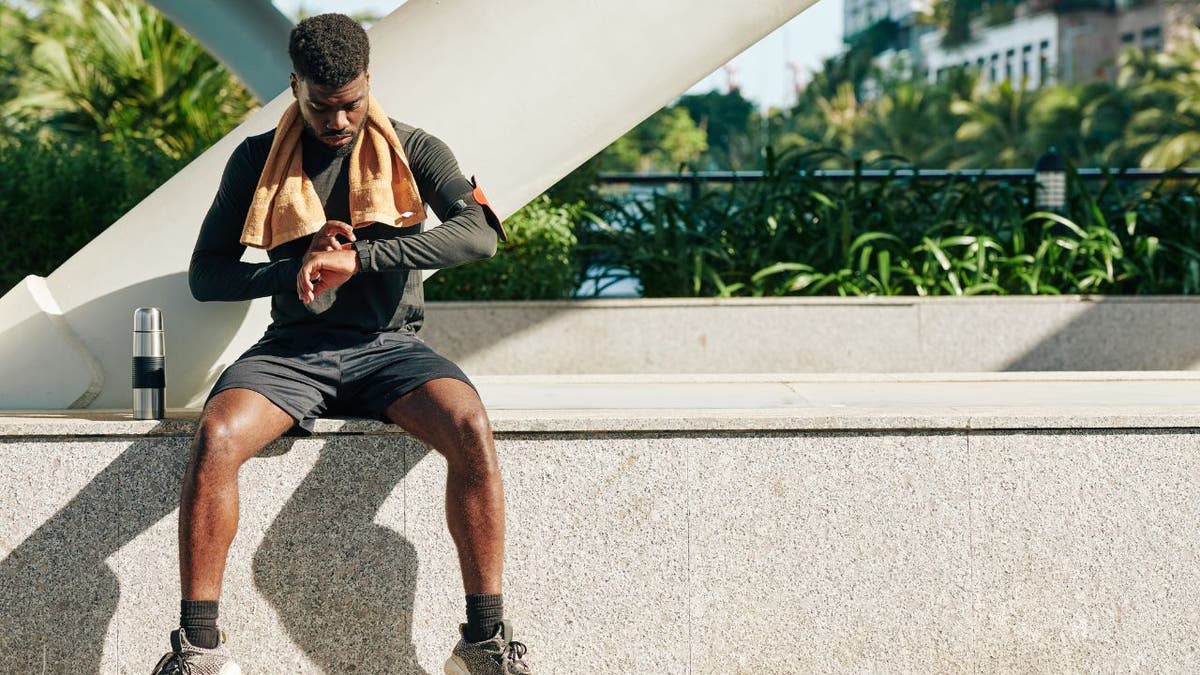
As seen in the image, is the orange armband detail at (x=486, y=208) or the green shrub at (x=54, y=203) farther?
the green shrub at (x=54, y=203)

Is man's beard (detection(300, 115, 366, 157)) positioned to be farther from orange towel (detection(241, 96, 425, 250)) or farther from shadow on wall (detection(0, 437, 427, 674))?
shadow on wall (detection(0, 437, 427, 674))

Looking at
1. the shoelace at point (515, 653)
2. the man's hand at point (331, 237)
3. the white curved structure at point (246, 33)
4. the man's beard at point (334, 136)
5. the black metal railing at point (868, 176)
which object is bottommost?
the shoelace at point (515, 653)

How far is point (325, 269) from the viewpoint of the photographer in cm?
353

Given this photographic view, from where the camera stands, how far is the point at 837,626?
3.99m

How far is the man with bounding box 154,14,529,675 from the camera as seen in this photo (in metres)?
3.49

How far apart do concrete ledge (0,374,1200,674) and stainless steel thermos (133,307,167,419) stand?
0.10m

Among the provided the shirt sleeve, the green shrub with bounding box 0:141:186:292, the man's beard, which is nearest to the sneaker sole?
the shirt sleeve

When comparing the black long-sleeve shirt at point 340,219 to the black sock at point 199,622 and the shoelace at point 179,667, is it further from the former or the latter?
the shoelace at point 179,667

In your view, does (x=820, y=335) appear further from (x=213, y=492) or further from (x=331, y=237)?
(x=213, y=492)

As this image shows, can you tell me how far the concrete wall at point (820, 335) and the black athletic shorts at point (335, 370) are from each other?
307 centimetres

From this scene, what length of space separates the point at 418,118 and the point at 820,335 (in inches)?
131

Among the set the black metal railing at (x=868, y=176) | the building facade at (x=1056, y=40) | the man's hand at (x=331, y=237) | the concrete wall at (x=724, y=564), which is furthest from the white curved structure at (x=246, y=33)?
the building facade at (x=1056, y=40)

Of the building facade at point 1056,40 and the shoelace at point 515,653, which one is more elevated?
the building facade at point 1056,40

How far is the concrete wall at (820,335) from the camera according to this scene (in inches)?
275
